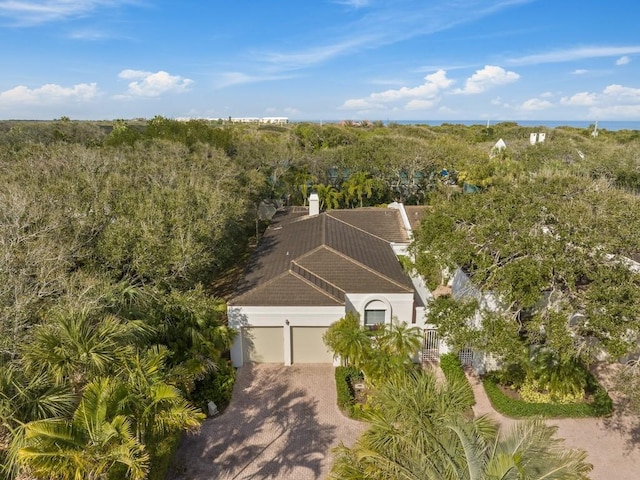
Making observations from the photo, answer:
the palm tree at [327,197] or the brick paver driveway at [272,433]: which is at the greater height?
the palm tree at [327,197]

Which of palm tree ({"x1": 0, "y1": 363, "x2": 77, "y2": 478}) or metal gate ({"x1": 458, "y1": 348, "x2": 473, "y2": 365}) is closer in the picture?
palm tree ({"x1": 0, "y1": 363, "x2": 77, "y2": 478})

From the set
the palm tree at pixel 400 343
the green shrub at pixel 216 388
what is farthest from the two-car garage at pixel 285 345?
the palm tree at pixel 400 343

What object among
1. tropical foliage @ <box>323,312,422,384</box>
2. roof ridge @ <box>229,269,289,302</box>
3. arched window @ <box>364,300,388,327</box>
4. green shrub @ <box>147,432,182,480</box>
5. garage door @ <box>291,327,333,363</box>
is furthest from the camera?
arched window @ <box>364,300,388,327</box>

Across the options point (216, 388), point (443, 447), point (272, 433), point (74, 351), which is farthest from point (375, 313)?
point (74, 351)

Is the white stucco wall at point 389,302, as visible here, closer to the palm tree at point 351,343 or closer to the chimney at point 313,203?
the palm tree at point 351,343

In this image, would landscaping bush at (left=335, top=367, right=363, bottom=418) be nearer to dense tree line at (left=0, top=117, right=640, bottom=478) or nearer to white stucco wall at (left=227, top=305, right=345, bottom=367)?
white stucco wall at (left=227, top=305, right=345, bottom=367)

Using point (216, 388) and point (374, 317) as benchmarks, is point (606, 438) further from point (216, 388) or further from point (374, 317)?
point (216, 388)

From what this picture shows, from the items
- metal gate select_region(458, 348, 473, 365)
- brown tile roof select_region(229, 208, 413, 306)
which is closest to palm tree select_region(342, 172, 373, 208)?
brown tile roof select_region(229, 208, 413, 306)
